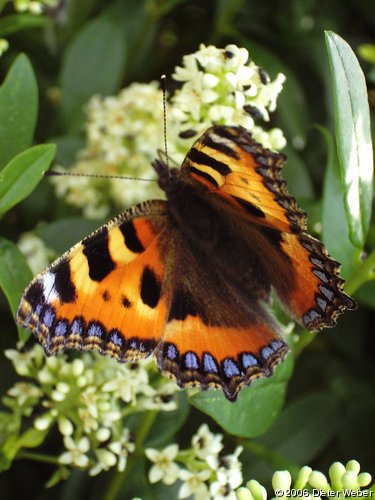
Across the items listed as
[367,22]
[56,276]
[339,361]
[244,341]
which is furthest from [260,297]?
[367,22]

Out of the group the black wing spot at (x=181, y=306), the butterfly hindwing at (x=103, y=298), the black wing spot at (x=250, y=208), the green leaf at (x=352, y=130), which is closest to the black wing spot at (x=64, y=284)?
the butterfly hindwing at (x=103, y=298)

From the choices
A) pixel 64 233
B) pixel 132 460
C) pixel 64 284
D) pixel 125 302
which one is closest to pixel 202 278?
pixel 125 302

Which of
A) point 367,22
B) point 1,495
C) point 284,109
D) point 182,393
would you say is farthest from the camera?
point 367,22

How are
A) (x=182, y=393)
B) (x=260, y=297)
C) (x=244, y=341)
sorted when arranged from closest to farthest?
(x=244, y=341) < (x=260, y=297) < (x=182, y=393)

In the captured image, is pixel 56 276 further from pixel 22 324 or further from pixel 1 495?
pixel 1 495

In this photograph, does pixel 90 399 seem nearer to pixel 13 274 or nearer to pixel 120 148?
pixel 13 274

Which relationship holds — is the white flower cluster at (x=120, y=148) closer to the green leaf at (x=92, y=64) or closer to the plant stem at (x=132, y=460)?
the green leaf at (x=92, y=64)
